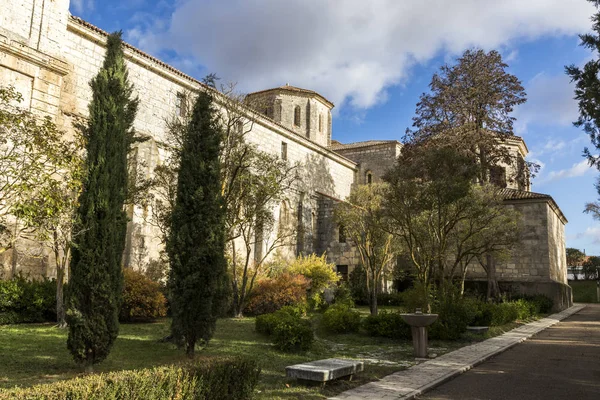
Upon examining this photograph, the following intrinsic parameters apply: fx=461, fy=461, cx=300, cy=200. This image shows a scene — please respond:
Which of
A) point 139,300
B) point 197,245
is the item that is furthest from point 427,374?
point 139,300

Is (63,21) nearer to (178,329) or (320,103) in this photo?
(178,329)

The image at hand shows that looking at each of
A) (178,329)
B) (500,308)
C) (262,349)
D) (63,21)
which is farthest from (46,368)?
(500,308)

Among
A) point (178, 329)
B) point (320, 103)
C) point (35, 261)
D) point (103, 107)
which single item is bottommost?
point (178, 329)

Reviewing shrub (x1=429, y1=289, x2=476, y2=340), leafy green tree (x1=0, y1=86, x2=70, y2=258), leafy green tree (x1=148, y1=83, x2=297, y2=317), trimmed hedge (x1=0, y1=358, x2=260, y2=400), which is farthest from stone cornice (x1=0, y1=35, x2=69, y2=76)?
shrub (x1=429, y1=289, x2=476, y2=340)

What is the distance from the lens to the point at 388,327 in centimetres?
1305

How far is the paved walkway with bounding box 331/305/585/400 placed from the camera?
662cm

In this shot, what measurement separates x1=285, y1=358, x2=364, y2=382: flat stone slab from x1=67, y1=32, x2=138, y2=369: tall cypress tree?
2.95m

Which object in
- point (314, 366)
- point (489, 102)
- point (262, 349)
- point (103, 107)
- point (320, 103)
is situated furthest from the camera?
point (320, 103)

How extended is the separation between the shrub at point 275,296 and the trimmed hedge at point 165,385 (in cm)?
1148

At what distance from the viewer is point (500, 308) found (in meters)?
17.1

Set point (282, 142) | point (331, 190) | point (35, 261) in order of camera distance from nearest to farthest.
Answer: point (35, 261) → point (282, 142) → point (331, 190)

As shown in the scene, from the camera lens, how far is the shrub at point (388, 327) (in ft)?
42.5

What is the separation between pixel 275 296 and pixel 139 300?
17.2ft

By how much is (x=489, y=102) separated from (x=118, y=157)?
2001 centimetres
